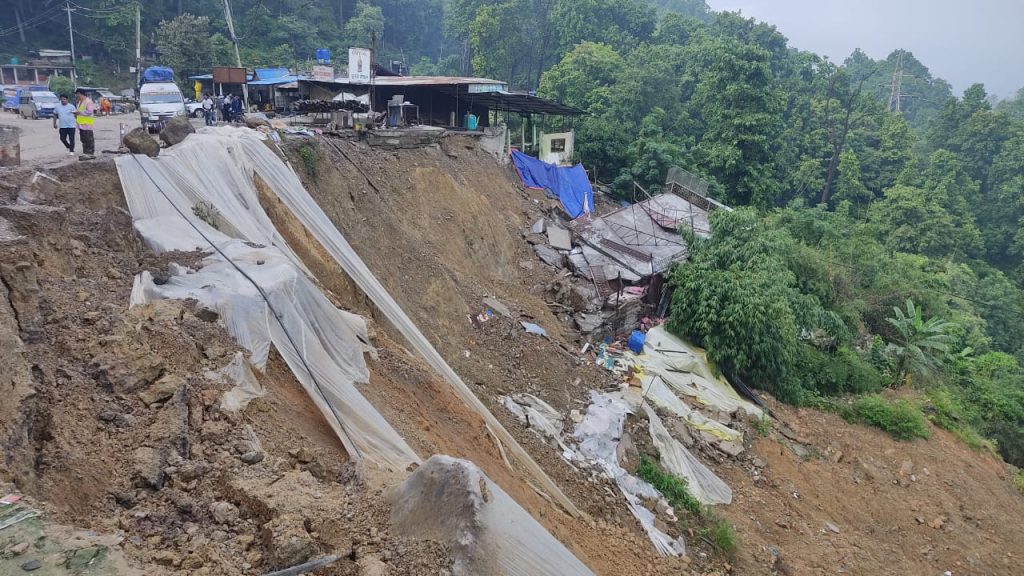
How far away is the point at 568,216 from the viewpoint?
750 inches

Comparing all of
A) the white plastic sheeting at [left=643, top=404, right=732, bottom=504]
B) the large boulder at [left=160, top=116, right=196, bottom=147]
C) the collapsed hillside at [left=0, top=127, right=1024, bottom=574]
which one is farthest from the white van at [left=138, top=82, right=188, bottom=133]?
the white plastic sheeting at [left=643, top=404, right=732, bottom=504]

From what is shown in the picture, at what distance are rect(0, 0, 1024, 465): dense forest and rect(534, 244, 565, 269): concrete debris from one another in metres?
3.19

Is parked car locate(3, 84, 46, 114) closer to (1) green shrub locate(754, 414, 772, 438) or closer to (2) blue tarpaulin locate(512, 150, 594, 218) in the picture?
(2) blue tarpaulin locate(512, 150, 594, 218)

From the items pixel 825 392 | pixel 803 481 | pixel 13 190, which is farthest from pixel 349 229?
pixel 825 392

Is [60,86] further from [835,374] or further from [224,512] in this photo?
[835,374]

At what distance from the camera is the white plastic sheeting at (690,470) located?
906 centimetres

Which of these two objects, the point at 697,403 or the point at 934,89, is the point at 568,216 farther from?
the point at 934,89

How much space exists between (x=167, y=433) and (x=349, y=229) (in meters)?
7.12

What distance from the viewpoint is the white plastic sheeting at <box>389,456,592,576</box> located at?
3727 mm

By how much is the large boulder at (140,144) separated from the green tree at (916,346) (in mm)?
16030

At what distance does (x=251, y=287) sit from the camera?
18.9 ft

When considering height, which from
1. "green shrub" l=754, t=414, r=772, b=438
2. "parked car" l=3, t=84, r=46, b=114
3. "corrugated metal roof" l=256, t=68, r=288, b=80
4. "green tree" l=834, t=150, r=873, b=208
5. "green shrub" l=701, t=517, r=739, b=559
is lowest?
"green shrub" l=754, t=414, r=772, b=438

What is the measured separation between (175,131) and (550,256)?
9012mm

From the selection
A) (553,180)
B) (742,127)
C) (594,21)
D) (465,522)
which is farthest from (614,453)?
(594,21)
